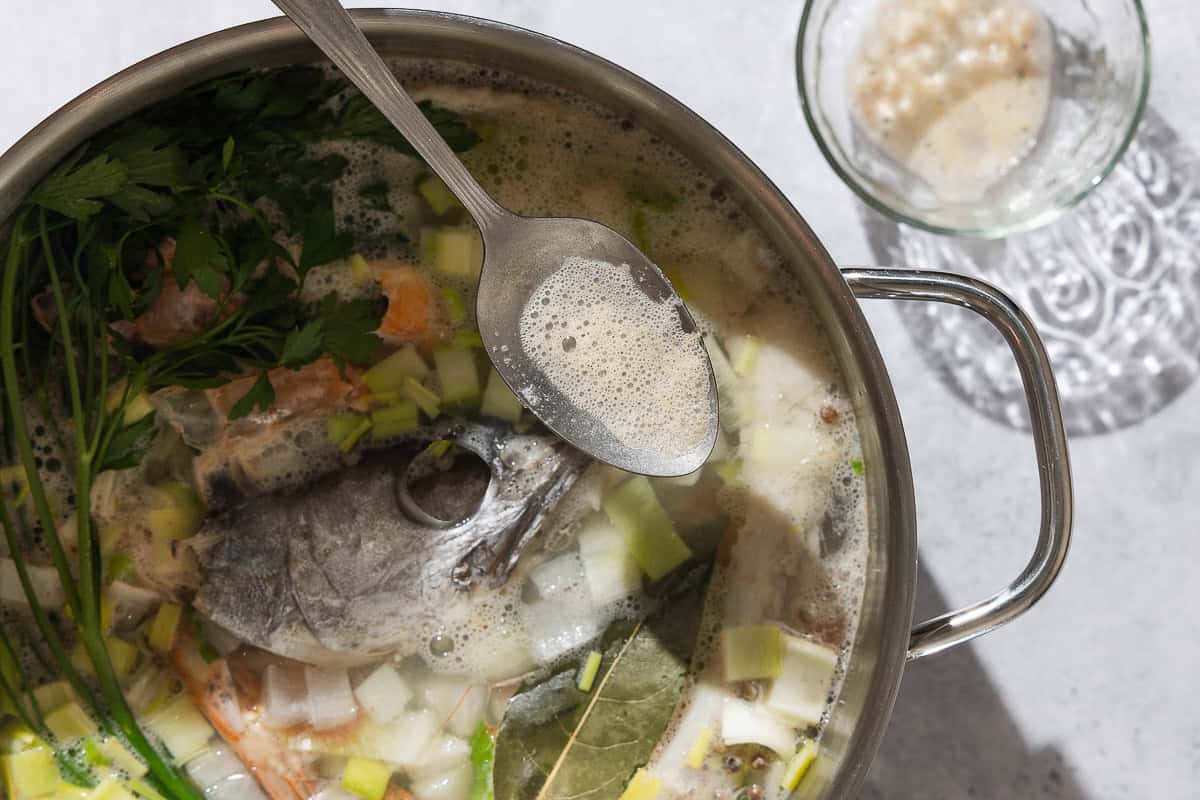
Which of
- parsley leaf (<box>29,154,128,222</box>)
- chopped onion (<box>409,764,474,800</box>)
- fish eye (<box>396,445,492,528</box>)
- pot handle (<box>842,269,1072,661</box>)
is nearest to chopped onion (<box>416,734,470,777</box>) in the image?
chopped onion (<box>409,764,474,800</box>)

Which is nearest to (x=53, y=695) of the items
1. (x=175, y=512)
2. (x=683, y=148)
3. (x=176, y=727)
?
(x=176, y=727)

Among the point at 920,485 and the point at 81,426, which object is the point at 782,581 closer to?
the point at 920,485

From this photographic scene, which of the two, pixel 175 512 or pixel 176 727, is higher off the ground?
pixel 175 512

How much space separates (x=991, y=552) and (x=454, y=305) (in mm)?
738

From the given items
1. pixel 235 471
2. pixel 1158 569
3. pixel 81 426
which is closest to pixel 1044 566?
pixel 1158 569

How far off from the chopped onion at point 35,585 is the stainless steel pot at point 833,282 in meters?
0.43

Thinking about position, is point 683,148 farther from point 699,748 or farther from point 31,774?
point 31,774

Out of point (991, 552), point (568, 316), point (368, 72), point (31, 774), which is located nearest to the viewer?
point (368, 72)

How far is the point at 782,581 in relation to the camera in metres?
1.22

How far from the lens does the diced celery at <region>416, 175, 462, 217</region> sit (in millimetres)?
1219

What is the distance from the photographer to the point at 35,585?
123cm

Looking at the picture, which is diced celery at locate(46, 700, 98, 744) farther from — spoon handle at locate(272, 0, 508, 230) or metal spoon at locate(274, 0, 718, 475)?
spoon handle at locate(272, 0, 508, 230)

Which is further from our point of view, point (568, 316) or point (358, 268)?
point (358, 268)

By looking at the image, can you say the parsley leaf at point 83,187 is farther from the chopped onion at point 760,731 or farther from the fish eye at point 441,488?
the chopped onion at point 760,731
